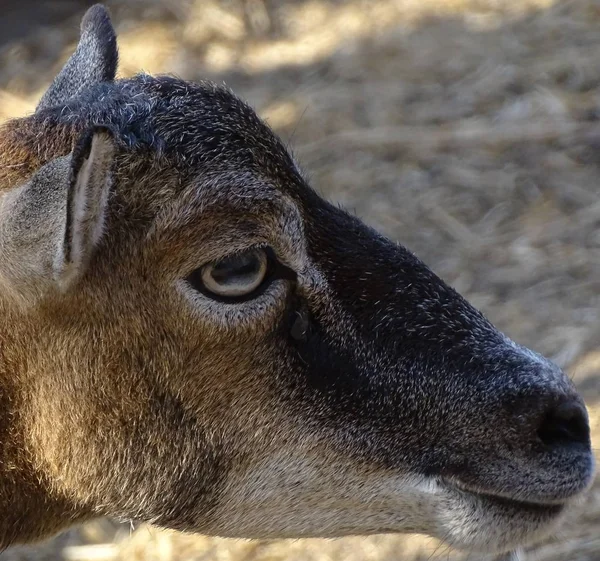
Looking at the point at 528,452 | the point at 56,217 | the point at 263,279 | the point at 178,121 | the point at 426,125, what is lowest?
the point at 528,452

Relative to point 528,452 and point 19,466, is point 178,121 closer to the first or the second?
point 19,466

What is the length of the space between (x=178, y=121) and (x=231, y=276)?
0.48 metres

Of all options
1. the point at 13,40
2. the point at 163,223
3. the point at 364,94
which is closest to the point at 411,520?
the point at 163,223

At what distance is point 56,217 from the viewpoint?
2539mm

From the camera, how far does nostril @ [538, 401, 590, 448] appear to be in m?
2.96

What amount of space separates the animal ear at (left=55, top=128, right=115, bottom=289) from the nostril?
1.34 m

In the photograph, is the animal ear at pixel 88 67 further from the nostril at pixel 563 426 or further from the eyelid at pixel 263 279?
the nostril at pixel 563 426

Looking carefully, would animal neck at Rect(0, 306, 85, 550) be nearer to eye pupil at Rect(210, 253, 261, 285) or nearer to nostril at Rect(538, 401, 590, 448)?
eye pupil at Rect(210, 253, 261, 285)

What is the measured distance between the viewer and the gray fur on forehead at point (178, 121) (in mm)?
2879

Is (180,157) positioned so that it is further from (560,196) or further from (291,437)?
(560,196)

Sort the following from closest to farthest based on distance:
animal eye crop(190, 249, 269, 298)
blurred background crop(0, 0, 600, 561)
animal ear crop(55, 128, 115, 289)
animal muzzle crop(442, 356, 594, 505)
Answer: animal ear crop(55, 128, 115, 289)
animal eye crop(190, 249, 269, 298)
animal muzzle crop(442, 356, 594, 505)
blurred background crop(0, 0, 600, 561)

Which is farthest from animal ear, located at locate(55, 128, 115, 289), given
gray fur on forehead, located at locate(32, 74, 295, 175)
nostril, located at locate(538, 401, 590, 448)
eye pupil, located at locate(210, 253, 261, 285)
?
nostril, located at locate(538, 401, 590, 448)

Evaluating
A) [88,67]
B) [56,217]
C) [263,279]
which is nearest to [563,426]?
[263,279]

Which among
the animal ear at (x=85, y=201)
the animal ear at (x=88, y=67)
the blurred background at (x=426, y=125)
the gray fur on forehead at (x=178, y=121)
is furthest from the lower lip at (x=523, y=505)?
the animal ear at (x=88, y=67)
